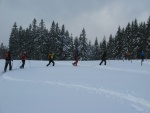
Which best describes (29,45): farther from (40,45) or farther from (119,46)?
(119,46)

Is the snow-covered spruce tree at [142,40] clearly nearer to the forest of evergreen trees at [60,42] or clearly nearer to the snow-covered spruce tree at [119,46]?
the forest of evergreen trees at [60,42]

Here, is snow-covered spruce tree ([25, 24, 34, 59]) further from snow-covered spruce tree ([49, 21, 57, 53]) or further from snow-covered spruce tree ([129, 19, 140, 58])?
snow-covered spruce tree ([129, 19, 140, 58])

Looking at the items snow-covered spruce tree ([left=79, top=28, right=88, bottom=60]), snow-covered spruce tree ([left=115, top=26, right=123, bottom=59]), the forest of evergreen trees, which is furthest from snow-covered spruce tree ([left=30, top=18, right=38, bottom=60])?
snow-covered spruce tree ([left=115, top=26, right=123, bottom=59])

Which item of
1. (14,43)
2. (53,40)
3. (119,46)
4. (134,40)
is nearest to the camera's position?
(134,40)

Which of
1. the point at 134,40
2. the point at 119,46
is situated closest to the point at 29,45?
the point at 119,46

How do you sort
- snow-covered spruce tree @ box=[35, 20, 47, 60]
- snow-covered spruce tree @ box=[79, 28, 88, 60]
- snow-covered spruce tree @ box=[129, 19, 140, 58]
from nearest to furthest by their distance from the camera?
1. snow-covered spruce tree @ box=[129, 19, 140, 58]
2. snow-covered spruce tree @ box=[35, 20, 47, 60]
3. snow-covered spruce tree @ box=[79, 28, 88, 60]

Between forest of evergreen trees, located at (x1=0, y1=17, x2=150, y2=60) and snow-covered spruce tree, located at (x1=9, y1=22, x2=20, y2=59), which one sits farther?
snow-covered spruce tree, located at (x1=9, y1=22, x2=20, y2=59)

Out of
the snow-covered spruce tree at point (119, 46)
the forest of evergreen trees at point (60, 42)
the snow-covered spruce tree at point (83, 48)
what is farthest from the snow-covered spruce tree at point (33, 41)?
the snow-covered spruce tree at point (119, 46)

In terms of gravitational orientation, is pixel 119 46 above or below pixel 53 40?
below

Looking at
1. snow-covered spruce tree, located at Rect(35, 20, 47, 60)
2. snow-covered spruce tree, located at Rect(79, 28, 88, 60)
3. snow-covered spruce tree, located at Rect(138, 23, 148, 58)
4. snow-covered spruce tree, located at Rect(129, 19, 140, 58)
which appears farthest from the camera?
snow-covered spruce tree, located at Rect(79, 28, 88, 60)

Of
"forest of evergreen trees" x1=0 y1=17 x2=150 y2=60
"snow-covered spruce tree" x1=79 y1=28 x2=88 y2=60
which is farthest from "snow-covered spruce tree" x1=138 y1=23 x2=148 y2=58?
"snow-covered spruce tree" x1=79 y1=28 x2=88 y2=60

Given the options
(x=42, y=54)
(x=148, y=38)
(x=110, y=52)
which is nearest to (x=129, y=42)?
Answer: (x=148, y=38)

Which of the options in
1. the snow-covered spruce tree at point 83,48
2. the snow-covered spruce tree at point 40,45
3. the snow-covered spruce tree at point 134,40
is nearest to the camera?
the snow-covered spruce tree at point 134,40

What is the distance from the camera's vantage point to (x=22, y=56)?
2555 centimetres
